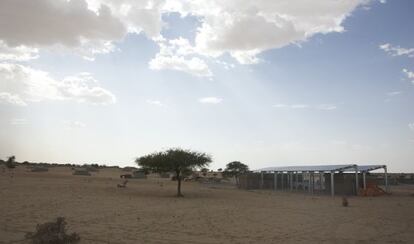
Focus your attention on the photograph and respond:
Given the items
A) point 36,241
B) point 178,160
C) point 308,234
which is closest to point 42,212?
point 36,241

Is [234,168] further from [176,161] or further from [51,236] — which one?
[51,236]

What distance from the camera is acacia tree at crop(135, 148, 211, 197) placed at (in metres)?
40.5

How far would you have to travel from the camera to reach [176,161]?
1585 inches

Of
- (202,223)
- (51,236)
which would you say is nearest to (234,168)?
(202,223)

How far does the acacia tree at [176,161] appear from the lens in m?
40.5

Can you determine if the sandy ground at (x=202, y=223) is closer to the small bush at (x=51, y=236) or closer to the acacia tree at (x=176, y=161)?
the small bush at (x=51, y=236)

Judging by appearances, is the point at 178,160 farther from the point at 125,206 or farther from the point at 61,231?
the point at 61,231

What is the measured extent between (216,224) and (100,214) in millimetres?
5984

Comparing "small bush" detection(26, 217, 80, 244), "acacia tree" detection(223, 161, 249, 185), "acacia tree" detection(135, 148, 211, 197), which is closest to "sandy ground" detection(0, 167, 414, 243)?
"small bush" detection(26, 217, 80, 244)

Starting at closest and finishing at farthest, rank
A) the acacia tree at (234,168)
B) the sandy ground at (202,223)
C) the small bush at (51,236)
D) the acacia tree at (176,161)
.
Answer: the small bush at (51,236), the sandy ground at (202,223), the acacia tree at (176,161), the acacia tree at (234,168)

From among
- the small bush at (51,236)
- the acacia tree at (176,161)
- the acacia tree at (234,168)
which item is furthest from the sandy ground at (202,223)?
the acacia tree at (234,168)

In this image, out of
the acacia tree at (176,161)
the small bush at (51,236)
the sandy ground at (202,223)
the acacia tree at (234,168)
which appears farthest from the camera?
the acacia tree at (234,168)

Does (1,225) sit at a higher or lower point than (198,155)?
lower

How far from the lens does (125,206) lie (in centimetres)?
2556
